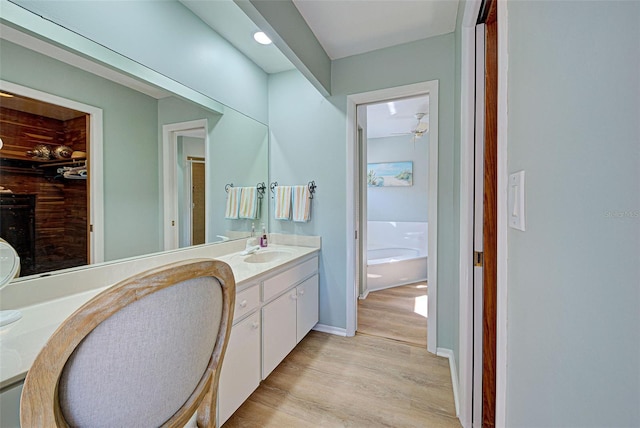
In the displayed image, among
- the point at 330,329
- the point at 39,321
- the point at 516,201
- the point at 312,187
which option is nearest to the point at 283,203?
the point at 312,187

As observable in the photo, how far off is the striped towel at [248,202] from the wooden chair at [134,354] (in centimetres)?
154

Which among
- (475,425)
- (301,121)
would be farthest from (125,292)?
(301,121)

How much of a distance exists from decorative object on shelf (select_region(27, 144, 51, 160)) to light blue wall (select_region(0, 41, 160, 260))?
21 cm

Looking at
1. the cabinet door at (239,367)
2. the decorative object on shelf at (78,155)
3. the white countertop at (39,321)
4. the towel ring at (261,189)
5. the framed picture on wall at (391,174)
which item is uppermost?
the framed picture on wall at (391,174)

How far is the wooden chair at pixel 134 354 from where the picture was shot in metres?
0.53

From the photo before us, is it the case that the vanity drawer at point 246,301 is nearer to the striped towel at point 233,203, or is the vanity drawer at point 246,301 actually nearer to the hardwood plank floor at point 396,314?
the striped towel at point 233,203

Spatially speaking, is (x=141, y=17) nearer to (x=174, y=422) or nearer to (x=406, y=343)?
(x=174, y=422)

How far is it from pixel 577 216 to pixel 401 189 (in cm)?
472

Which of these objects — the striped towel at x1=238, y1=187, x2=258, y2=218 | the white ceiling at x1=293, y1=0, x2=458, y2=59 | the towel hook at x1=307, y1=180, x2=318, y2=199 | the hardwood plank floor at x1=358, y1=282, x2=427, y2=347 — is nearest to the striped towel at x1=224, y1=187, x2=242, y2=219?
the striped towel at x1=238, y1=187, x2=258, y2=218

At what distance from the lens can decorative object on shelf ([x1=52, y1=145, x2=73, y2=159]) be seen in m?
1.11

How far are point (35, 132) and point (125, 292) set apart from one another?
0.99m

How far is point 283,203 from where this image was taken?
2.45m

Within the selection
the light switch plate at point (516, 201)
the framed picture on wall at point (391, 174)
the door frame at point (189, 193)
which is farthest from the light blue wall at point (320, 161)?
the framed picture on wall at point (391, 174)

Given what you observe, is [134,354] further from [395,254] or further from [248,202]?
[395,254]
